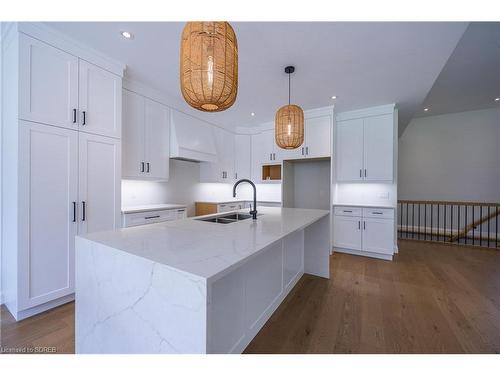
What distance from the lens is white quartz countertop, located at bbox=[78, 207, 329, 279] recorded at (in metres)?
0.84

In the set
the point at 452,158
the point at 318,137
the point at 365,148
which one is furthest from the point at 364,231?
the point at 452,158

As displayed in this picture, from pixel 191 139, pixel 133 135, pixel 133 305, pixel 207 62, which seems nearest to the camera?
pixel 133 305

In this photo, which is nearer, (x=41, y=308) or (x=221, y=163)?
(x=41, y=308)

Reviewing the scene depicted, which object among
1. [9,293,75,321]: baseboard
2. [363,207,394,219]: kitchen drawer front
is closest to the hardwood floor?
[9,293,75,321]: baseboard

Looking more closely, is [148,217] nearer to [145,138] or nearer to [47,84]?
[145,138]

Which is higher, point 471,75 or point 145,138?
point 471,75

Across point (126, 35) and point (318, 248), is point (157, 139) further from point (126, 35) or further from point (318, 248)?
point (318, 248)

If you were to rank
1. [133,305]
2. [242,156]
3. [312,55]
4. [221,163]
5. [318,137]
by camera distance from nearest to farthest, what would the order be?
[133,305] → [312,55] → [318,137] → [221,163] → [242,156]

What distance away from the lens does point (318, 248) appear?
2.77 meters

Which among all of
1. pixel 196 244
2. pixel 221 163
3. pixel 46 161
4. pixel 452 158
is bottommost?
pixel 196 244

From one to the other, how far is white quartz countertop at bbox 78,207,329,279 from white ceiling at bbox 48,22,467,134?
174cm

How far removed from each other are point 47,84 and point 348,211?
4.26m
